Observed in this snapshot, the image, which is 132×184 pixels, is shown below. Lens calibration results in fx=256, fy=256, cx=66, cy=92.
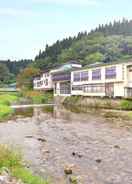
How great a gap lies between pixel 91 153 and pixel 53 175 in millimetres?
4351

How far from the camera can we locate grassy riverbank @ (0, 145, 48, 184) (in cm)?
881

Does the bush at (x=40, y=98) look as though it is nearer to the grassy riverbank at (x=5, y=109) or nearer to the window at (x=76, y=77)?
the grassy riverbank at (x=5, y=109)

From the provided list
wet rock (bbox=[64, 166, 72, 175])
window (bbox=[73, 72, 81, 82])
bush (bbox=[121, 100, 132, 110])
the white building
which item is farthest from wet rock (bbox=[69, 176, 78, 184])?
window (bbox=[73, 72, 81, 82])

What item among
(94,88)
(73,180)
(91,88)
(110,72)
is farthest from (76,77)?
(73,180)

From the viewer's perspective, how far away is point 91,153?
14.7 m

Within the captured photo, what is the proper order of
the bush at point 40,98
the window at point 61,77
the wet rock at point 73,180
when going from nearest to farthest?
the wet rock at point 73,180
the window at point 61,77
the bush at point 40,98

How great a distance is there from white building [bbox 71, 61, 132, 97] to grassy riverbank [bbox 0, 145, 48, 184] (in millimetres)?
33588

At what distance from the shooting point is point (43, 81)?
79438 millimetres

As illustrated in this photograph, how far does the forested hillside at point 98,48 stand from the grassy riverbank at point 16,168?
6561cm

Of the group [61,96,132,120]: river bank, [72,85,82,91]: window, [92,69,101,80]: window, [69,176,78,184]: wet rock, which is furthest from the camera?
[72,85,82,91]: window

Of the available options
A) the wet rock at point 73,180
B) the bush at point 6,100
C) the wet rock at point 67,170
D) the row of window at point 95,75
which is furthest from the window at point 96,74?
the wet rock at point 73,180

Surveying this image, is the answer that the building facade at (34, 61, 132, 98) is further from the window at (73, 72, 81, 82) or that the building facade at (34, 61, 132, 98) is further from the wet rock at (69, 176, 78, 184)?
the wet rock at (69, 176, 78, 184)

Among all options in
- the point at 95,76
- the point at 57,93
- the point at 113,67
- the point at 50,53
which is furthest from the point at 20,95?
the point at 50,53

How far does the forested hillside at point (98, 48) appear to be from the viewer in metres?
88.9
